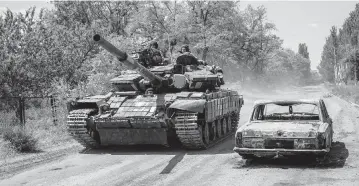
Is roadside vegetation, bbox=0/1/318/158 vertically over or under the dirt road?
over

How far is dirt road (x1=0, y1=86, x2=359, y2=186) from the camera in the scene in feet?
28.3

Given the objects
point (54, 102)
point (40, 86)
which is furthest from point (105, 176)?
point (40, 86)

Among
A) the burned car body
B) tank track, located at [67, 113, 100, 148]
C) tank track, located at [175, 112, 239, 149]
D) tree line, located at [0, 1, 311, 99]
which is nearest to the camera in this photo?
the burned car body

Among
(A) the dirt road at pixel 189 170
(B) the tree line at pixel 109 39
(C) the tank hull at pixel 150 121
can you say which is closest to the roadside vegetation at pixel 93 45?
(B) the tree line at pixel 109 39

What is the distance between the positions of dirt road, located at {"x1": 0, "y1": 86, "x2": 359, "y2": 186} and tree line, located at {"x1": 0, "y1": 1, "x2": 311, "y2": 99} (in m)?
4.94

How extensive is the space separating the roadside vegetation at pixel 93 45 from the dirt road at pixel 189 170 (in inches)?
128

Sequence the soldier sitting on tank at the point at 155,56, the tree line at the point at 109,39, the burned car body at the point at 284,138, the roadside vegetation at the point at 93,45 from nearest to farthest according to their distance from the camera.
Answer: the burned car body at the point at 284,138
the soldier sitting on tank at the point at 155,56
the roadside vegetation at the point at 93,45
the tree line at the point at 109,39

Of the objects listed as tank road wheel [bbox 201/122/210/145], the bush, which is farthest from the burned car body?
the bush

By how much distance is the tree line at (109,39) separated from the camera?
2039cm

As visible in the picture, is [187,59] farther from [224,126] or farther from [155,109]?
[155,109]

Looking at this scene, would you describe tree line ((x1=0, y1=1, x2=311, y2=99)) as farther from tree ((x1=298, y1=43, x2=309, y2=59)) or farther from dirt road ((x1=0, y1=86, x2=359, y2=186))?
tree ((x1=298, y1=43, x2=309, y2=59))

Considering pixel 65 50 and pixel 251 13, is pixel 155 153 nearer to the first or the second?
pixel 65 50

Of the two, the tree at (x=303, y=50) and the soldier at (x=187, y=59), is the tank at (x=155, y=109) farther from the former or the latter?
the tree at (x=303, y=50)

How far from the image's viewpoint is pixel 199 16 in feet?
160
